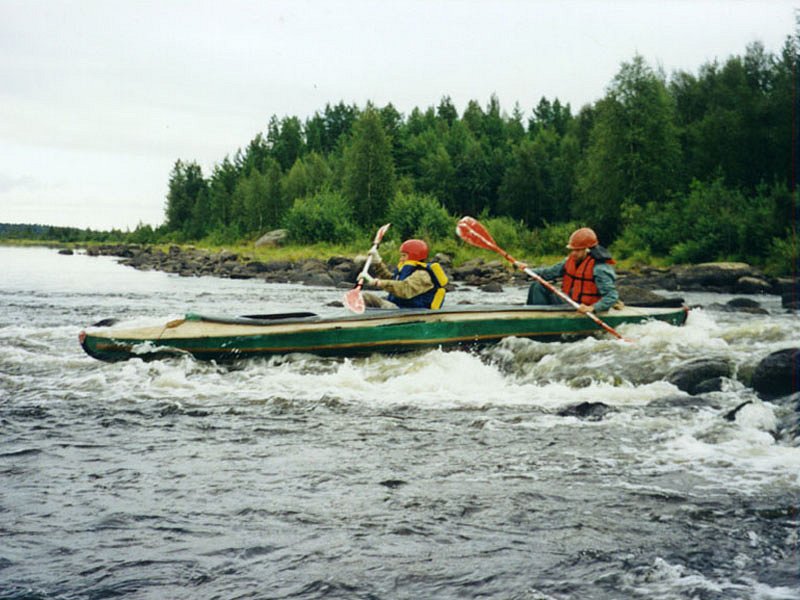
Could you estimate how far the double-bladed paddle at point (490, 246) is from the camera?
889cm

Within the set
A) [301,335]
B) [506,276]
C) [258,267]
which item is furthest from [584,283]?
[258,267]

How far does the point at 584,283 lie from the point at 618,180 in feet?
94.2

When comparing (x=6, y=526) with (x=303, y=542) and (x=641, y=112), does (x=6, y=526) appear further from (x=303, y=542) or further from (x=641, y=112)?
(x=641, y=112)

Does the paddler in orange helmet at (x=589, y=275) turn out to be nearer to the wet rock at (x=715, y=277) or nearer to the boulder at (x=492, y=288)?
the boulder at (x=492, y=288)

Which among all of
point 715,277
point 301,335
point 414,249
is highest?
point 414,249

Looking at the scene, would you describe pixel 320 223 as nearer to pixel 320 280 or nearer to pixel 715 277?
pixel 320 280

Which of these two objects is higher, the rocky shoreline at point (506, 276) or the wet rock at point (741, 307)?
the rocky shoreline at point (506, 276)

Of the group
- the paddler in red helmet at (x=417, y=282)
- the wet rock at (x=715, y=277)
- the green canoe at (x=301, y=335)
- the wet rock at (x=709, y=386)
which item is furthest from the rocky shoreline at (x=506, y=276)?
the wet rock at (x=709, y=386)

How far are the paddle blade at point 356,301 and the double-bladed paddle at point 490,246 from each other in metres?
1.71

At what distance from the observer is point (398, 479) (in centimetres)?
458

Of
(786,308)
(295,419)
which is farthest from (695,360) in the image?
(786,308)

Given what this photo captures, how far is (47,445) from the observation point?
17.1 feet

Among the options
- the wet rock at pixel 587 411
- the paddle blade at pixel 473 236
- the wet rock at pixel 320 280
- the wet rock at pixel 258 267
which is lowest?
the wet rock at pixel 587 411

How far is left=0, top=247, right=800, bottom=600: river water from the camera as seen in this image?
10.7 feet
